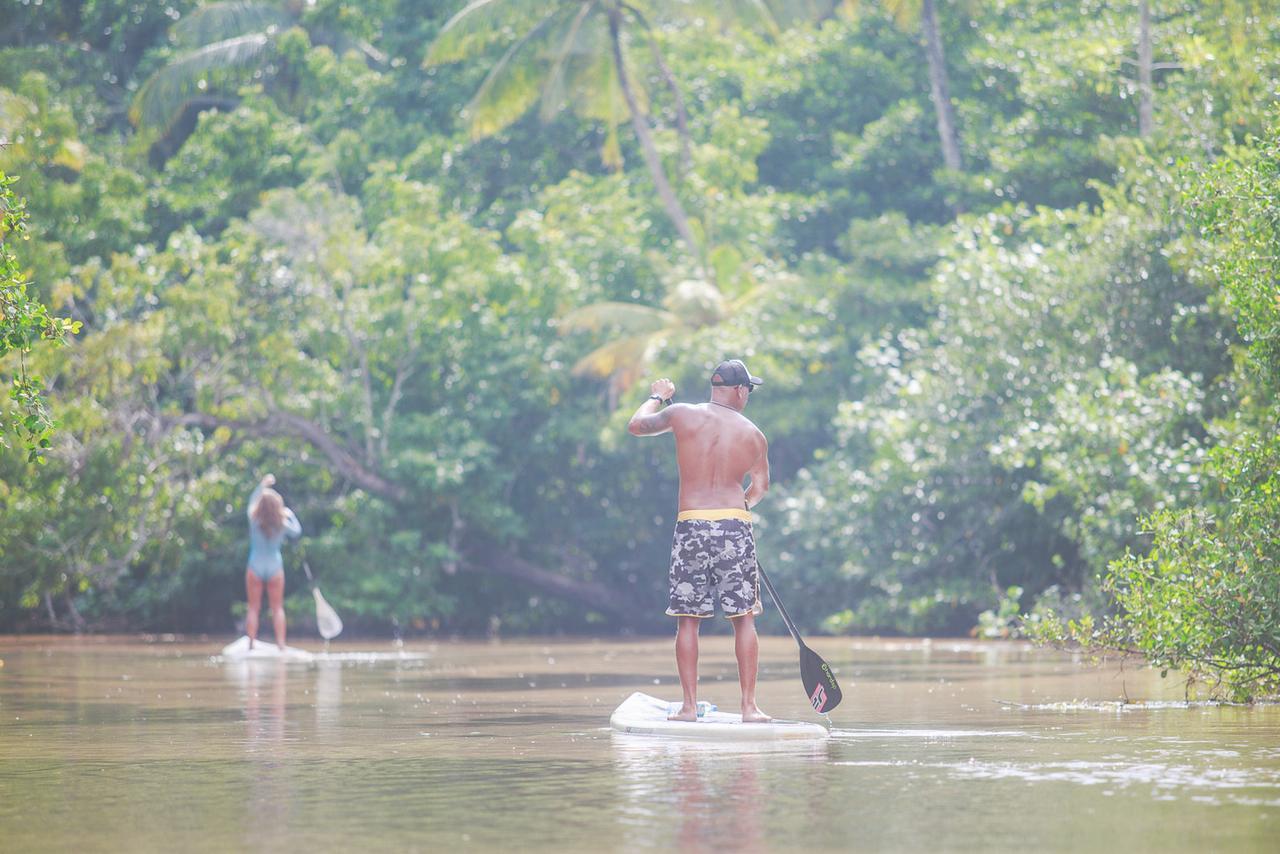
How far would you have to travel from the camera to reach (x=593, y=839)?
19.5 feet

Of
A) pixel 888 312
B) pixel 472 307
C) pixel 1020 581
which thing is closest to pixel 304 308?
pixel 472 307

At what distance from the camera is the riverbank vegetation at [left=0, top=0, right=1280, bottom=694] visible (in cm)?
2380

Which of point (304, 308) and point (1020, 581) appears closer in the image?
point (1020, 581)

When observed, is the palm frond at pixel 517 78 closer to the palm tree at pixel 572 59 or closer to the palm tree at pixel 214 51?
the palm tree at pixel 572 59

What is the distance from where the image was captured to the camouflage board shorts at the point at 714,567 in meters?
9.71

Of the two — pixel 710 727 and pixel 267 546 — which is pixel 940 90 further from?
pixel 710 727

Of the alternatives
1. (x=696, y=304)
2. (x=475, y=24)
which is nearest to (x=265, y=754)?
(x=696, y=304)

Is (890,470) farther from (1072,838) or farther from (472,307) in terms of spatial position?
(1072,838)

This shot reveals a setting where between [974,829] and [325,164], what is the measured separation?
31678 millimetres

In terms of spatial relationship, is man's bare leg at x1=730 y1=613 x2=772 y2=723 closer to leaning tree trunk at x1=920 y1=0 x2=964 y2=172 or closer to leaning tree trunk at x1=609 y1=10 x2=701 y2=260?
leaning tree trunk at x1=609 y1=10 x2=701 y2=260

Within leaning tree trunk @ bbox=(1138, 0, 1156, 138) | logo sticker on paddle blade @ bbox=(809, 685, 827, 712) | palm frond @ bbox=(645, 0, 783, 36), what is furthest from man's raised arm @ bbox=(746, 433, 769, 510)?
palm frond @ bbox=(645, 0, 783, 36)

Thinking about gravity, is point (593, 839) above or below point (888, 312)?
below

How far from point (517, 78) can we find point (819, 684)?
939 inches

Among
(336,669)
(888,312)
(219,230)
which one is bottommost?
(336,669)
